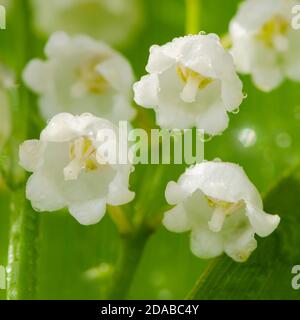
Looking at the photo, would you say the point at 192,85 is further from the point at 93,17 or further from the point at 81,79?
the point at 93,17

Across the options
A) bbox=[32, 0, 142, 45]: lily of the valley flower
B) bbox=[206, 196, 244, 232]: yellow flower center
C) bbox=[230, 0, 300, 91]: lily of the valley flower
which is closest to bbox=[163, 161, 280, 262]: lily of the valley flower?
bbox=[206, 196, 244, 232]: yellow flower center

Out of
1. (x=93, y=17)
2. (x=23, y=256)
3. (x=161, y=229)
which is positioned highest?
(x=93, y=17)

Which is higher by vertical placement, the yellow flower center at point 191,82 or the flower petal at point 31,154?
the yellow flower center at point 191,82

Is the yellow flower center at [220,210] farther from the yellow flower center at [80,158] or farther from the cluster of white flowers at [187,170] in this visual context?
the yellow flower center at [80,158]

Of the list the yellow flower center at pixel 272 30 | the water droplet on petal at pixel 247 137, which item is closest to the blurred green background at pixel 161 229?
the water droplet on petal at pixel 247 137

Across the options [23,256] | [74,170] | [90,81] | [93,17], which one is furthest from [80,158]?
[93,17]
